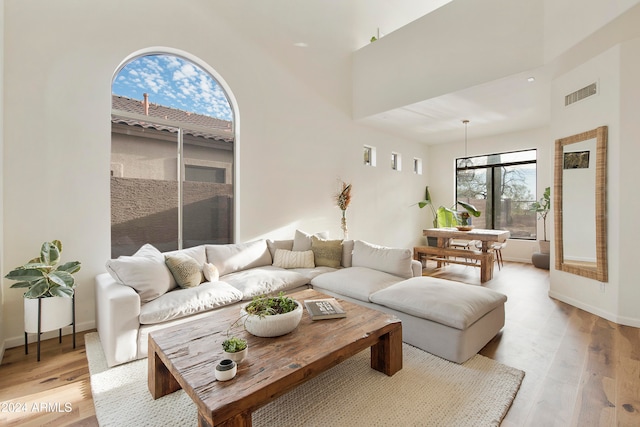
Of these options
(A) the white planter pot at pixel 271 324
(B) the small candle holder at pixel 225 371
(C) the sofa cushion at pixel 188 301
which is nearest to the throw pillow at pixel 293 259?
(C) the sofa cushion at pixel 188 301

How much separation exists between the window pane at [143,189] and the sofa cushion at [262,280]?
1.16 m

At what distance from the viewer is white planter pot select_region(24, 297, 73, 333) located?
2.39 meters

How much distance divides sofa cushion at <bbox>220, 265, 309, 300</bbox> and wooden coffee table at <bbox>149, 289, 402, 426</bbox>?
782mm

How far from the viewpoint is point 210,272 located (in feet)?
10.4

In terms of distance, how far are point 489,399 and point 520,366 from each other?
2.04ft

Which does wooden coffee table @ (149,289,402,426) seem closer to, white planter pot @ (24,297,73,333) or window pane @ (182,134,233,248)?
white planter pot @ (24,297,73,333)

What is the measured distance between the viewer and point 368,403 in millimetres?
1819

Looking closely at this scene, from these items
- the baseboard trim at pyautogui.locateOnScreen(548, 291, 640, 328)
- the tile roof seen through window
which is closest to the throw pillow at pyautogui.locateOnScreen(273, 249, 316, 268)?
the tile roof seen through window

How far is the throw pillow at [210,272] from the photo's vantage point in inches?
124

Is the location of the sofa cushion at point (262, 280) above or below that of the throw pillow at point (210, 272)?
below

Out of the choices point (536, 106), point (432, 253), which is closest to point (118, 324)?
point (432, 253)

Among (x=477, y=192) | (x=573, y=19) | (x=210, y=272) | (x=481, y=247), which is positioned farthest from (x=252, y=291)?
(x=477, y=192)

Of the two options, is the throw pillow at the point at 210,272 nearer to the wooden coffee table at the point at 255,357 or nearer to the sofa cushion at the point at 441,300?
the wooden coffee table at the point at 255,357

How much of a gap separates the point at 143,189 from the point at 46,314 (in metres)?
1.64
